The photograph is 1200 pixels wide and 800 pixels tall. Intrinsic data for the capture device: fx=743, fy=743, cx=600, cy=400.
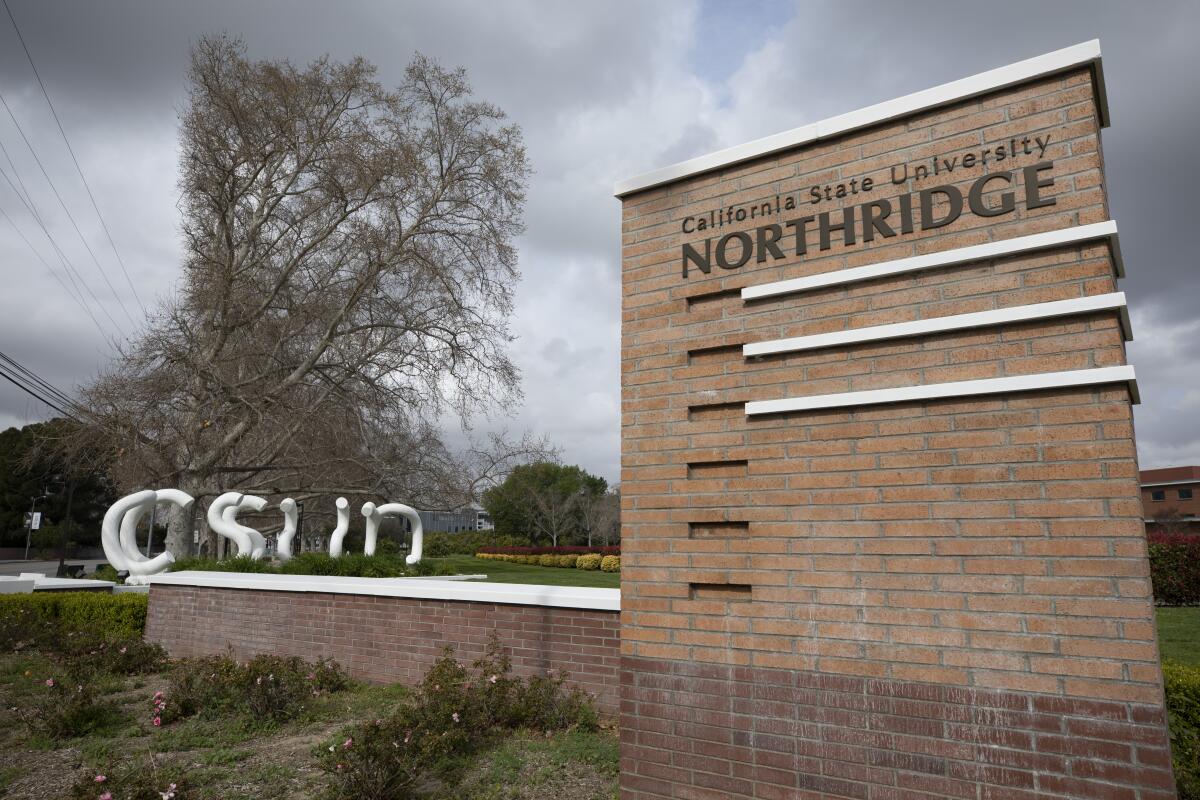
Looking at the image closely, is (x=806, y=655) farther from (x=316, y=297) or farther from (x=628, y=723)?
(x=316, y=297)

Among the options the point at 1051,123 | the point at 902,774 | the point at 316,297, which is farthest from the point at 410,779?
the point at 316,297

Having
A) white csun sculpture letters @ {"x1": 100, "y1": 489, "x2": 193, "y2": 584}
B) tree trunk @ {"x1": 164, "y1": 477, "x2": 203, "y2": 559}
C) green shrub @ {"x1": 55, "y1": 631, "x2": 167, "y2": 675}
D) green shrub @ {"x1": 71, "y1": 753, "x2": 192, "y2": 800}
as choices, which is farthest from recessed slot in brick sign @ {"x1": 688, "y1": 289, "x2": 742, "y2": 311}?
tree trunk @ {"x1": 164, "y1": 477, "x2": 203, "y2": 559}

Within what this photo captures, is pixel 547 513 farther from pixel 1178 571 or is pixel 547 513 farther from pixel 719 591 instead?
pixel 719 591

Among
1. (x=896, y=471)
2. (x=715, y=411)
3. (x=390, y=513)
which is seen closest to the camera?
(x=896, y=471)

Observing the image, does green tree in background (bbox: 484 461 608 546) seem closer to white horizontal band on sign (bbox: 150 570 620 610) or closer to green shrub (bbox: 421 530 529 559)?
green shrub (bbox: 421 530 529 559)

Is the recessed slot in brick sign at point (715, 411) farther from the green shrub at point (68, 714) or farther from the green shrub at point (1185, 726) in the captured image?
the green shrub at point (68, 714)

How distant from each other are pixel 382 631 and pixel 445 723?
298 cm

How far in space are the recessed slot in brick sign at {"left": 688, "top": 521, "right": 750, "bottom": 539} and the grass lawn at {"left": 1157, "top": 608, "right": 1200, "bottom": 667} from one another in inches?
254

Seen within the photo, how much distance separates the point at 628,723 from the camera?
4156mm

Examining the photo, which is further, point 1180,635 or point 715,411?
point 1180,635

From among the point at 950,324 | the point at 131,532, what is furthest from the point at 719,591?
the point at 131,532

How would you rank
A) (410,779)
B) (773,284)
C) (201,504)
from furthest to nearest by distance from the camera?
1. (201,504)
2. (410,779)
3. (773,284)

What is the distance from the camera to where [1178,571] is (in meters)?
16.9

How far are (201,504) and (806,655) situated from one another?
21.9m
